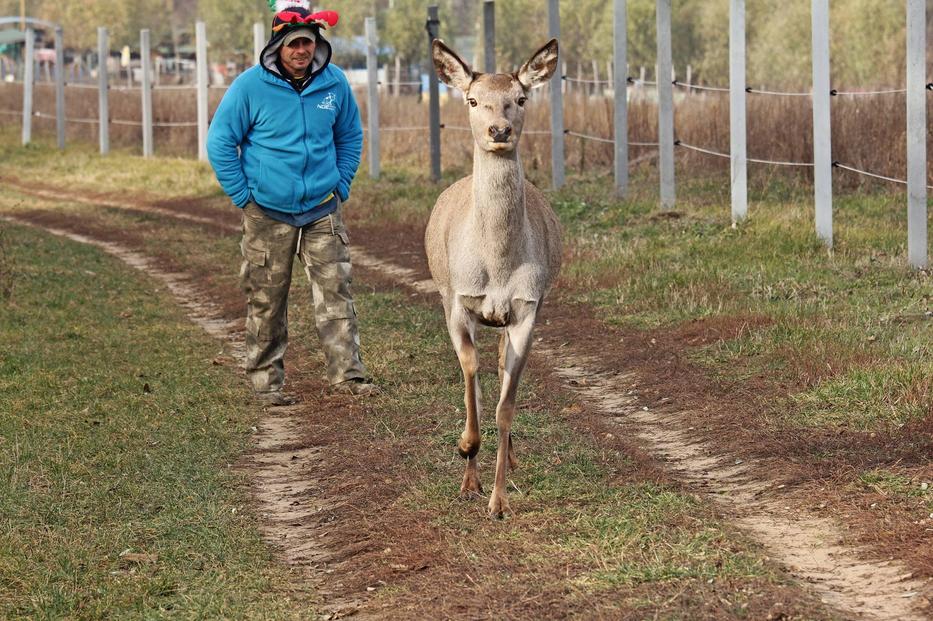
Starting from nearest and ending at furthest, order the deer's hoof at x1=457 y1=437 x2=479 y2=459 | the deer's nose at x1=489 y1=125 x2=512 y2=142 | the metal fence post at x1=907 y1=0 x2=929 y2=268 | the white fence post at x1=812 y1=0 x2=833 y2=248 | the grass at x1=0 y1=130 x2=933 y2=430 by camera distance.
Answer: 1. the deer's nose at x1=489 y1=125 x2=512 y2=142
2. the deer's hoof at x1=457 y1=437 x2=479 y2=459
3. the grass at x1=0 y1=130 x2=933 y2=430
4. the metal fence post at x1=907 y1=0 x2=929 y2=268
5. the white fence post at x1=812 y1=0 x2=833 y2=248

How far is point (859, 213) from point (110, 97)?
2292 centimetres

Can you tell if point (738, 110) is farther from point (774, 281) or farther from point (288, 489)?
point (288, 489)

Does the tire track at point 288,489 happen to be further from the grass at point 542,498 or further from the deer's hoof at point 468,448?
the deer's hoof at point 468,448

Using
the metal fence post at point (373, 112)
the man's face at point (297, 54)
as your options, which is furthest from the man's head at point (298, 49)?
the metal fence post at point (373, 112)

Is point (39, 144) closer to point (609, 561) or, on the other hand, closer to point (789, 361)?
point (789, 361)

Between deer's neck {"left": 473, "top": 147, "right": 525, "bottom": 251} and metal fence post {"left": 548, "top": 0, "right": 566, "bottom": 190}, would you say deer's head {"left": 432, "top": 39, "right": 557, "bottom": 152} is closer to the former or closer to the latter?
deer's neck {"left": 473, "top": 147, "right": 525, "bottom": 251}

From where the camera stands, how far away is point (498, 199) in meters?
6.49

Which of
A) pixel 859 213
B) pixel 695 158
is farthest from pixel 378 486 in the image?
pixel 695 158

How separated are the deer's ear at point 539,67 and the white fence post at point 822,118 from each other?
6391 mm

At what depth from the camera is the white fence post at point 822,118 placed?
12625mm

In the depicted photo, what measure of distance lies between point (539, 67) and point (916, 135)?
19.4 feet

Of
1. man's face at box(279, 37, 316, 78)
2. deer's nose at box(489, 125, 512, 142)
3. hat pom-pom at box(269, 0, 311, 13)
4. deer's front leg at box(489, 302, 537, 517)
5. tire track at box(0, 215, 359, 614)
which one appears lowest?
tire track at box(0, 215, 359, 614)

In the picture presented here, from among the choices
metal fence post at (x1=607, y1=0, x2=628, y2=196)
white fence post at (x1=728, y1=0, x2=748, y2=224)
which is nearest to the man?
white fence post at (x1=728, y1=0, x2=748, y2=224)

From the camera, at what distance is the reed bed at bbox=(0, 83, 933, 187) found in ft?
57.0
